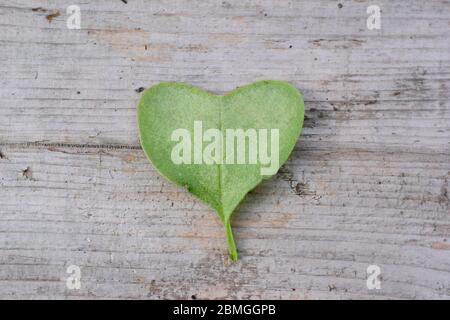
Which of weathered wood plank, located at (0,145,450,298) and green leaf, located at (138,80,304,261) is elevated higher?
green leaf, located at (138,80,304,261)

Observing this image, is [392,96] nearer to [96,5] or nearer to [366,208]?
[366,208]

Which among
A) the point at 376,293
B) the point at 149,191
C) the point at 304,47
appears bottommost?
the point at 376,293

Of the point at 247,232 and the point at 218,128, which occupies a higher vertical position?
the point at 218,128

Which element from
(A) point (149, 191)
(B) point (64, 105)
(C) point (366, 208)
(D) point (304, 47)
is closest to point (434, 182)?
(C) point (366, 208)

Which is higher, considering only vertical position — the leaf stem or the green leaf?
the green leaf

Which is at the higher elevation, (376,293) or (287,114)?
(287,114)
